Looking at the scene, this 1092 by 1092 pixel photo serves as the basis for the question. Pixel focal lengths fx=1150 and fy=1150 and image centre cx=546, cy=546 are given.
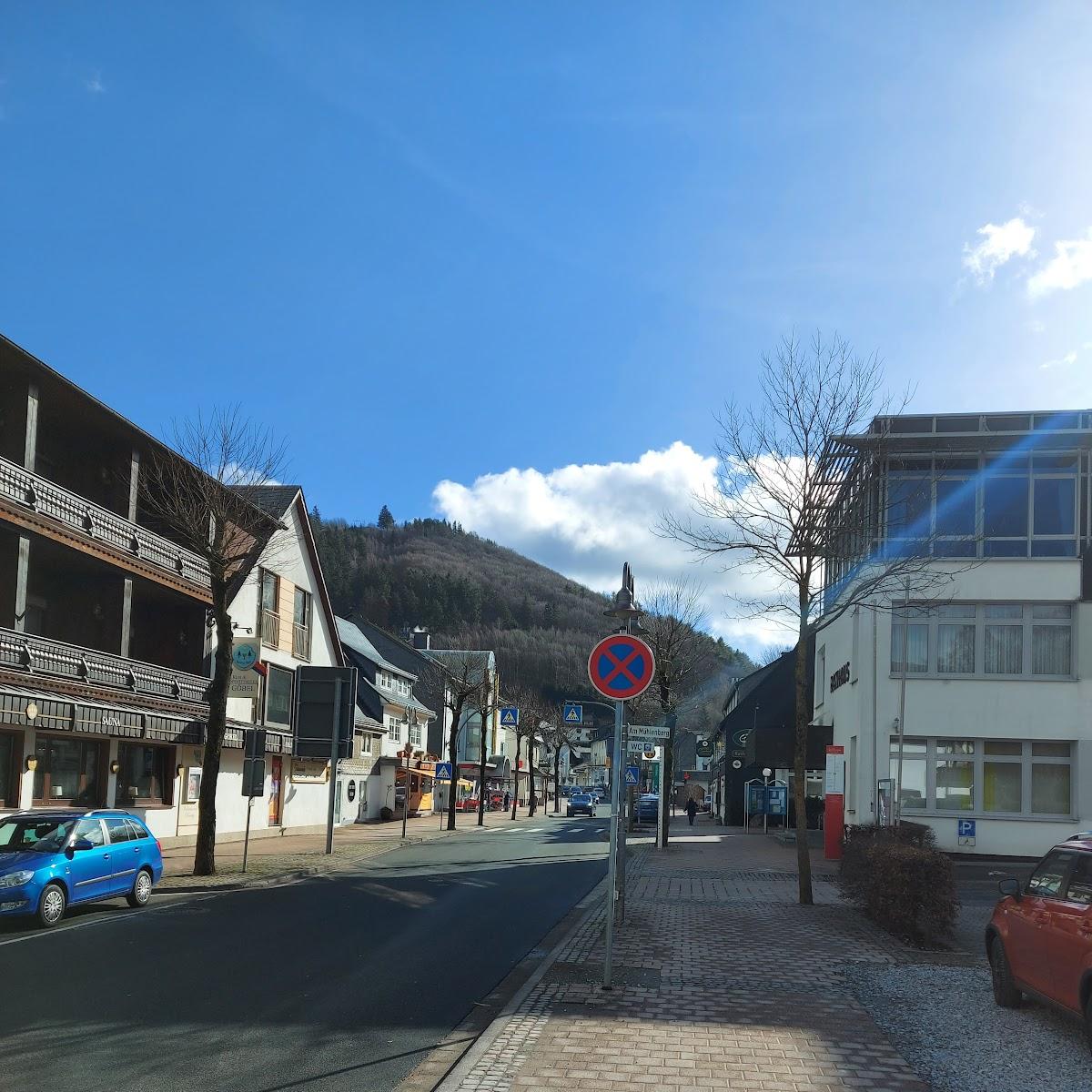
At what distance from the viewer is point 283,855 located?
90.0ft

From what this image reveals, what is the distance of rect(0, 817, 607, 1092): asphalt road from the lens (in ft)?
24.3

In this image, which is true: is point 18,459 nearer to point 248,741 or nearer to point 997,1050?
point 248,741

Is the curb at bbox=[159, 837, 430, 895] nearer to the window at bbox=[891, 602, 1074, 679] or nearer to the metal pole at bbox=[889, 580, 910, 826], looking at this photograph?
the metal pole at bbox=[889, 580, 910, 826]

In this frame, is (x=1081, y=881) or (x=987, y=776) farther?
(x=987, y=776)

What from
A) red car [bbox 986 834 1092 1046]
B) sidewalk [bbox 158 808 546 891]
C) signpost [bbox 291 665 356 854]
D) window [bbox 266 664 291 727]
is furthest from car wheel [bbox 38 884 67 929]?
window [bbox 266 664 291 727]

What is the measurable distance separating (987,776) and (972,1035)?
2081cm

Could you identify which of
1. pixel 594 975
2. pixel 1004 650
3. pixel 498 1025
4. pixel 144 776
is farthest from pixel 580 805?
pixel 498 1025

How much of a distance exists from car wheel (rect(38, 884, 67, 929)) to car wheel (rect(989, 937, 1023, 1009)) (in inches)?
422

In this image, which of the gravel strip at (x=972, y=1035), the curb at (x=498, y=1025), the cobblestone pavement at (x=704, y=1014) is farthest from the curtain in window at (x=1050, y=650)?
the gravel strip at (x=972, y=1035)

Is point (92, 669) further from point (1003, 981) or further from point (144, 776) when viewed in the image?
point (1003, 981)

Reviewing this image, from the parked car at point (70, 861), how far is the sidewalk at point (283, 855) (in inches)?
116

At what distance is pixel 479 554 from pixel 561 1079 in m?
144

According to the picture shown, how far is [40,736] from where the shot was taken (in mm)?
23859

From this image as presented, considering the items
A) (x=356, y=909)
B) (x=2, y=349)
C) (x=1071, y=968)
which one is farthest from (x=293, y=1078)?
(x=2, y=349)
